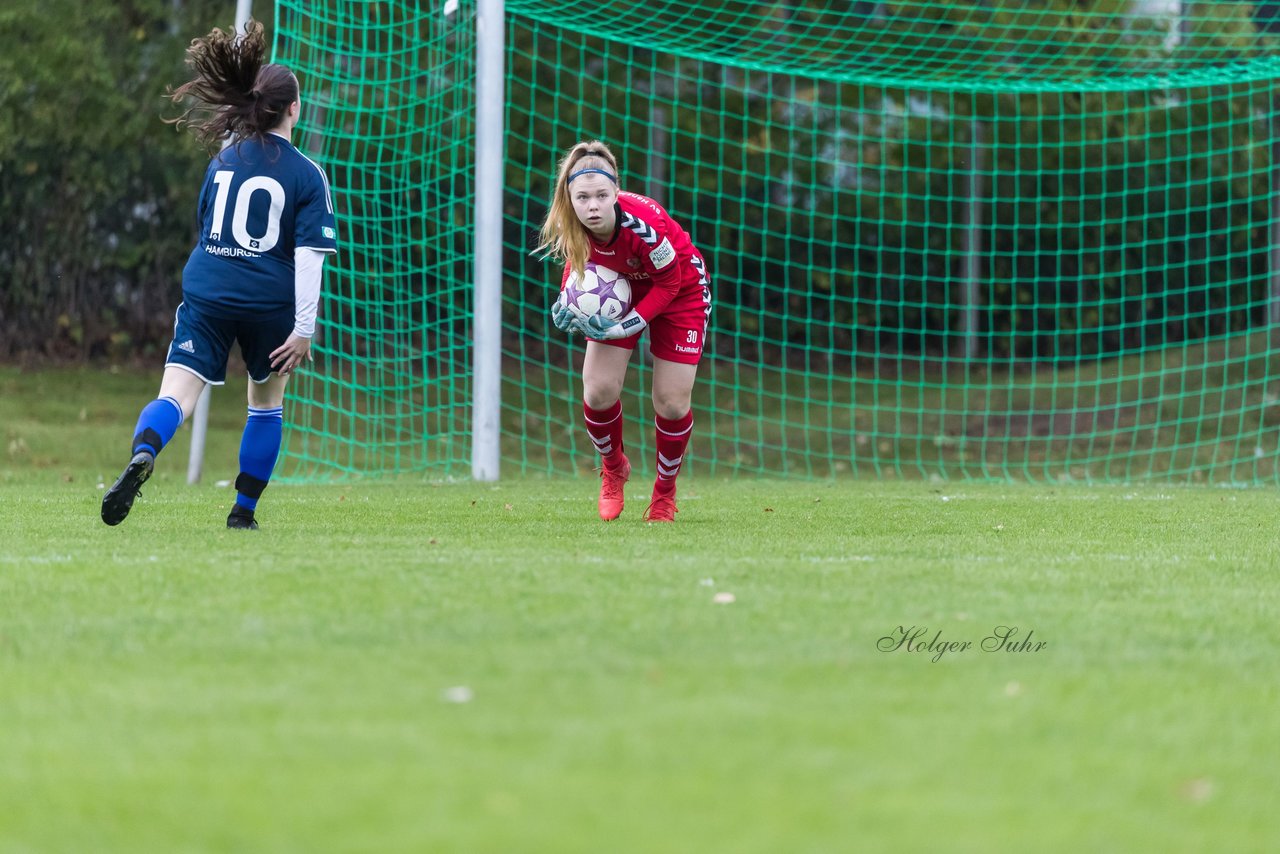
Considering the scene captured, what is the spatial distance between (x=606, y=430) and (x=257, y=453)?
54.7 inches

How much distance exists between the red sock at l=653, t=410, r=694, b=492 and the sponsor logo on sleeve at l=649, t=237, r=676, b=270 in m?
0.67

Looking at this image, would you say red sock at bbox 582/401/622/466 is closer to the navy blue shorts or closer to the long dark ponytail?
the navy blue shorts

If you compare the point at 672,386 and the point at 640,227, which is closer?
the point at 640,227

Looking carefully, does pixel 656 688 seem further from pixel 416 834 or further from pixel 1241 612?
pixel 1241 612

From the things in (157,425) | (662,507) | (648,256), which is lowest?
(662,507)

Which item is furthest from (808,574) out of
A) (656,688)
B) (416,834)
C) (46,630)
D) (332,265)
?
(332,265)

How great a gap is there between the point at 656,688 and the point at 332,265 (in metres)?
8.07

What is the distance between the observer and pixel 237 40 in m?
5.45

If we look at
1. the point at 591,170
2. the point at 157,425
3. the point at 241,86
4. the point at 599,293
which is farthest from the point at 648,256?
the point at 157,425

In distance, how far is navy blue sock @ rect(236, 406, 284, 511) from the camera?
5.57 m

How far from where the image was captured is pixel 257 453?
558 centimetres

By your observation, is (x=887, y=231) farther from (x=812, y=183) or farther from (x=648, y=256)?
(x=648, y=256)

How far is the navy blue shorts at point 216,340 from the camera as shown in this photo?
5355 millimetres

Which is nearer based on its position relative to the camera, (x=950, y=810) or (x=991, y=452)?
(x=950, y=810)
